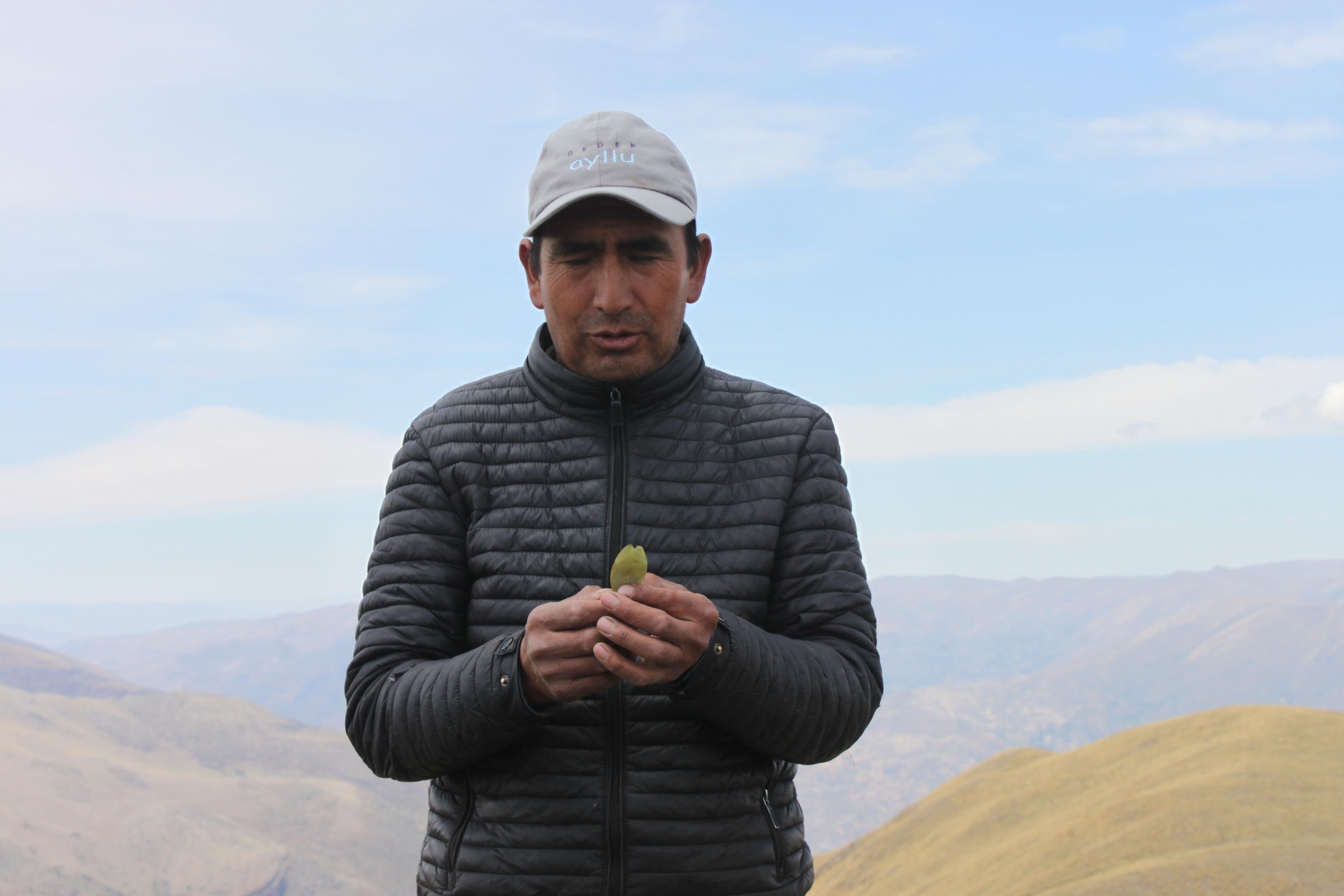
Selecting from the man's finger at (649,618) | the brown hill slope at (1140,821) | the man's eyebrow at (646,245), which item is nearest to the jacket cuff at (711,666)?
the man's finger at (649,618)

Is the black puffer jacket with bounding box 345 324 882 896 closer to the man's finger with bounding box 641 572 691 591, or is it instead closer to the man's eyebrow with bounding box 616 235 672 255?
the man's finger with bounding box 641 572 691 591

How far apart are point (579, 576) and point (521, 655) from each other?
17.5 inches

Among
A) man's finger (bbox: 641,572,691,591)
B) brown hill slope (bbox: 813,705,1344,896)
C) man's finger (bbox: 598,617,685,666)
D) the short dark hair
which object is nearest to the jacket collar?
the short dark hair

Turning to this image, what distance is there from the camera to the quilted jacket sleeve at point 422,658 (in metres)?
3.29

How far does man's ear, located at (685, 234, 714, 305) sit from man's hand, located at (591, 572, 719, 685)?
3.85 feet

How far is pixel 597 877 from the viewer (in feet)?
11.2

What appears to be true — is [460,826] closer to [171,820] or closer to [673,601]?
[673,601]

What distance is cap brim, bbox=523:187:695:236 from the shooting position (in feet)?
11.3

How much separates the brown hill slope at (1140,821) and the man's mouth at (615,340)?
34466 millimetres

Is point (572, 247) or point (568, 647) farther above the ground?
point (572, 247)

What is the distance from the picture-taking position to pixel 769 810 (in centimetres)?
356

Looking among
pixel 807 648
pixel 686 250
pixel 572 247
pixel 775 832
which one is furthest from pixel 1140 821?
pixel 572 247

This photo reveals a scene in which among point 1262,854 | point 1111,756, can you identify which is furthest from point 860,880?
point 1262,854

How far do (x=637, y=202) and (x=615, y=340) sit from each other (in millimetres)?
465
